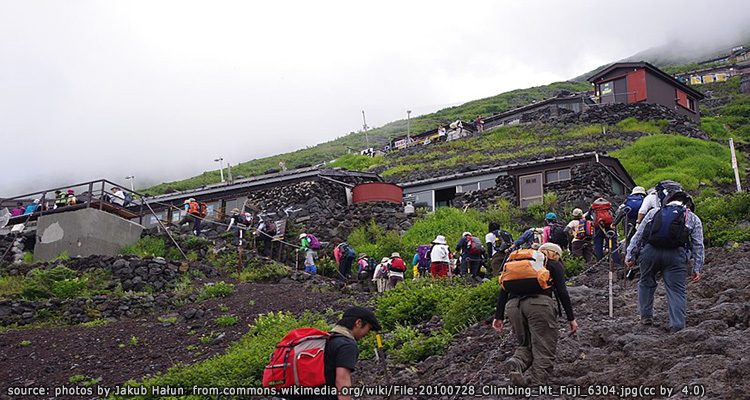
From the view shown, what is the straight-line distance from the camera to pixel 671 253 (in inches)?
391

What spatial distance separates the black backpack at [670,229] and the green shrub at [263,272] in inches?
598

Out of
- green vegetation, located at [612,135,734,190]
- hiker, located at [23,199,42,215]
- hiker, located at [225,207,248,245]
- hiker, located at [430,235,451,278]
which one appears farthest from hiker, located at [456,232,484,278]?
green vegetation, located at [612,135,734,190]

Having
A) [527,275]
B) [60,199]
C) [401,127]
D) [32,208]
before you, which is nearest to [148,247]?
[60,199]

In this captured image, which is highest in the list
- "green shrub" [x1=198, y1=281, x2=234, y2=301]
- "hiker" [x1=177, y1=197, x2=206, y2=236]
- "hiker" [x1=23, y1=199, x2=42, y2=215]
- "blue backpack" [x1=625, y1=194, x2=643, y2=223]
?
"hiker" [x1=23, y1=199, x2=42, y2=215]

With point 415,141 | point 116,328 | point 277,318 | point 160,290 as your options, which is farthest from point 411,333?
point 415,141

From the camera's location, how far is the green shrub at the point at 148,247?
27281 millimetres

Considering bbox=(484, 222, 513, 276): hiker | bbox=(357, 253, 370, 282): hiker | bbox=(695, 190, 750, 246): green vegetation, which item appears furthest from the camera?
bbox=(357, 253, 370, 282): hiker

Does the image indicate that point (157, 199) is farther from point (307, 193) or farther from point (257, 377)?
point (257, 377)

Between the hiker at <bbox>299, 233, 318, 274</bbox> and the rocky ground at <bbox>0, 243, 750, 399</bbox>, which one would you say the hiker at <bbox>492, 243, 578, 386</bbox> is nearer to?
the rocky ground at <bbox>0, 243, 750, 399</bbox>

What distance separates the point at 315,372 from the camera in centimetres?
681

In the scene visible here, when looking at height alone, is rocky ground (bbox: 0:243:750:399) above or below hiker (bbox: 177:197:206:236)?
below

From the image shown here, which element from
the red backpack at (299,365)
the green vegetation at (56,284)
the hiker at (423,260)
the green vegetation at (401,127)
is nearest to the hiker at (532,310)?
the red backpack at (299,365)

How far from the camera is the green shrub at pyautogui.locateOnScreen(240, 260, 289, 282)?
23609 millimetres

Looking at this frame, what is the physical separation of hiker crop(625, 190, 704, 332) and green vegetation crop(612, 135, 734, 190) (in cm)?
2521
